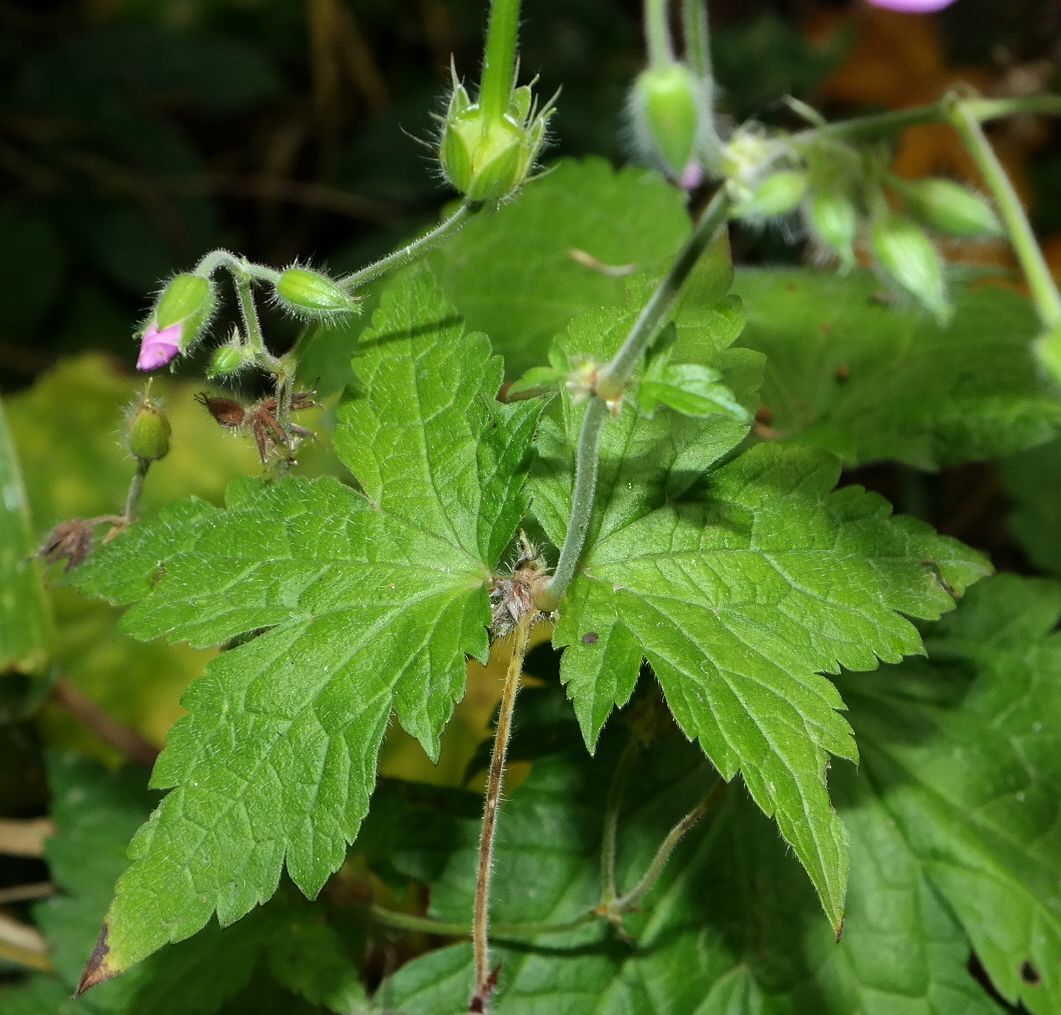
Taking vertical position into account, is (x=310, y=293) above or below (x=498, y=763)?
above

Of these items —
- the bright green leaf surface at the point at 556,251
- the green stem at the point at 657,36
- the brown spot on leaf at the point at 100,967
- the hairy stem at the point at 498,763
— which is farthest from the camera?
the bright green leaf surface at the point at 556,251

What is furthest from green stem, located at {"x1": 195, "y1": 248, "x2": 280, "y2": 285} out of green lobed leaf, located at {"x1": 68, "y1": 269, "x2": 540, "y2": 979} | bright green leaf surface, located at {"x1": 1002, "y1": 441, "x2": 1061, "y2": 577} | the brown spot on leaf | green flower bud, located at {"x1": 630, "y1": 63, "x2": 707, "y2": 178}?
bright green leaf surface, located at {"x1": 1002, "y1": 441, "x2": 1061, "y2": 577}

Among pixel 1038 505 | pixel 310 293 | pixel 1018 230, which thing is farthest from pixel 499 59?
pixel 1038 505

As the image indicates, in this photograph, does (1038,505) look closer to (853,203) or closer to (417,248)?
(853,203)

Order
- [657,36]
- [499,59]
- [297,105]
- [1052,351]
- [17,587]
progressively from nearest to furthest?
[1052,351] → [657,36] → [499,59] → [17,587] → [297,105]

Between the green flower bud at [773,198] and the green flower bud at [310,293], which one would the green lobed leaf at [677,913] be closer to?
the green flower bud at [310,293]

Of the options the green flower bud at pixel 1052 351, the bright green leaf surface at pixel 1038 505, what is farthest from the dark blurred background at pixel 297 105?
the green flower bud at pixel 1052 351

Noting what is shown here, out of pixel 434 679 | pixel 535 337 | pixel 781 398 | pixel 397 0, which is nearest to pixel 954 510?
pixel 781 398
